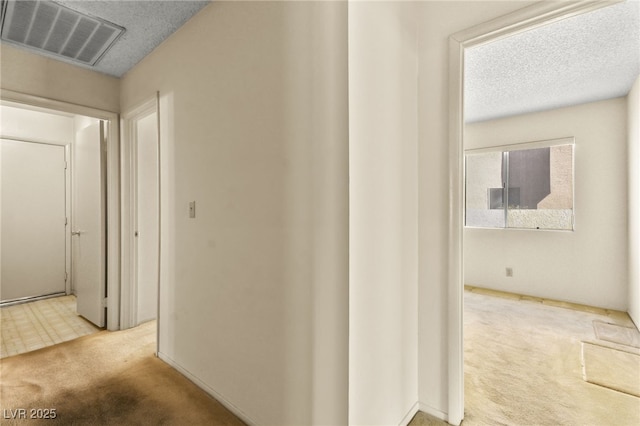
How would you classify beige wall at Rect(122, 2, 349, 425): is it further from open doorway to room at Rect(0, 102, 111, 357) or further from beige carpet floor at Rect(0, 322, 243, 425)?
open doorway to room at Rect(0, 102, 111, 357)

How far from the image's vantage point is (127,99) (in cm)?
291

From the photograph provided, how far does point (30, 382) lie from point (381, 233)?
2.63 m

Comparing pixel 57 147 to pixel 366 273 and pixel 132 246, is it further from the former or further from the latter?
pixel 366 273

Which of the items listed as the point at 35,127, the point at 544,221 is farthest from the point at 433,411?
the point at 35,127

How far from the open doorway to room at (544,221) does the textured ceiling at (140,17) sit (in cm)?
181

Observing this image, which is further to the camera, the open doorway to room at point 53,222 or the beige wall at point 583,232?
the beige wall at point 583,232

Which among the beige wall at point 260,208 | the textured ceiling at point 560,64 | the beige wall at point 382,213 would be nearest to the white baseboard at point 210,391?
the beige wall at point 260,208

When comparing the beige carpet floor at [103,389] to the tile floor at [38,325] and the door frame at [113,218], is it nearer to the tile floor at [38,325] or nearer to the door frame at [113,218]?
the tile floor at [38,325]

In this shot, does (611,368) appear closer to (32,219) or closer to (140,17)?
(140,17)

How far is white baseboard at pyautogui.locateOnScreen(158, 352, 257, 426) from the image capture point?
1.66 metres

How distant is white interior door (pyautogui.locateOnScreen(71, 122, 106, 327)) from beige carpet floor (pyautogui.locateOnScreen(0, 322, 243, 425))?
22.2 inches

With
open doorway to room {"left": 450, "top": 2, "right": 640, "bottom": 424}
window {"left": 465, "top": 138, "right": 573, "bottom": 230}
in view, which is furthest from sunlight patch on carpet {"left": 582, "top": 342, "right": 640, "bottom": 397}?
window {"left": 465, "top": 138, "right": 573, "bottom": 230}

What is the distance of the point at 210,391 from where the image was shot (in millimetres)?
1914

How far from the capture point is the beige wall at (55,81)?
2.44m
